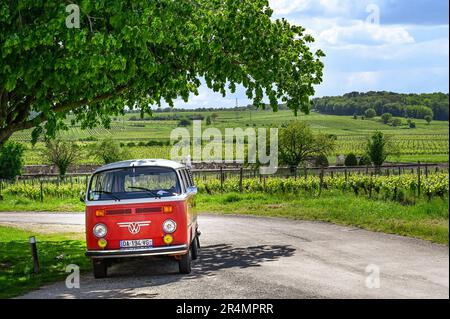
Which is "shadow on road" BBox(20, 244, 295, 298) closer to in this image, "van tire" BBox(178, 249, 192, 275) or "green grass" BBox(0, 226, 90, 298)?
"van tire" BBox(178, 249, 192, 275)

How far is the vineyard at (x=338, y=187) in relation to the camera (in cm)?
2679

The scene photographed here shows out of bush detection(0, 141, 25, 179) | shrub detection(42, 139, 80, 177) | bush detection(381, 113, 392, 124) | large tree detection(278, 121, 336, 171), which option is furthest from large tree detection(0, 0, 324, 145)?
bush detection(381, 113, 392, 124)

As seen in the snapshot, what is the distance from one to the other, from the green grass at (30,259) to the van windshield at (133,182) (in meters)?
2.28

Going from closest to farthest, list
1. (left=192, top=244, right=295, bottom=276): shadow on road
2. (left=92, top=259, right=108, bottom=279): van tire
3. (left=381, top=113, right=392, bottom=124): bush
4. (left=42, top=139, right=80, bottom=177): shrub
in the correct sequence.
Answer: (left=92, top=259, right=108, bottom=279): van tire < (left=192, top=244, right=295, bottom=276): shadow on road < (left=42, top=139, right=80, bottom=177): shrub < (left=381, top=113, right=392, bottom=124): bush

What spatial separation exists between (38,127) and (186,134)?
18360 centimetres

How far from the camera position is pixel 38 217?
3338 centimetres

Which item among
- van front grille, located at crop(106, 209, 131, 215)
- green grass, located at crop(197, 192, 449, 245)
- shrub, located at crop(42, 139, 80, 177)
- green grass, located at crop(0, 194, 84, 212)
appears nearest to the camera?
van front grille, located at crop(106, 209, 131, 215)

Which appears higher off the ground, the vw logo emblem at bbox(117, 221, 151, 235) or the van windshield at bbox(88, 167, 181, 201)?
the van windshield at bbox(88, 167, 181, 201)

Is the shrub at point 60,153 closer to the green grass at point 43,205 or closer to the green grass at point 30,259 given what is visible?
the green grass at point 43,205

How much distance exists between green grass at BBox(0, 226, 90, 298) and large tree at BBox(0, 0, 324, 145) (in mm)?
3228

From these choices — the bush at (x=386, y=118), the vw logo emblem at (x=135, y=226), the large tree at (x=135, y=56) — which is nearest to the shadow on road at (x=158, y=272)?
the vw logo emblem at (x=135, y=226)

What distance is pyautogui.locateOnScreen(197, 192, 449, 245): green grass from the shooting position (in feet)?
62.1

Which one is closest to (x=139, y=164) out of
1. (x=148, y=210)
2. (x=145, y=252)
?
(x=148, y=210)

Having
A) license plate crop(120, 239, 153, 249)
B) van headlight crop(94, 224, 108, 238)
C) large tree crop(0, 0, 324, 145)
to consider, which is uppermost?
large tree crop(0, 0, 324, 145)
